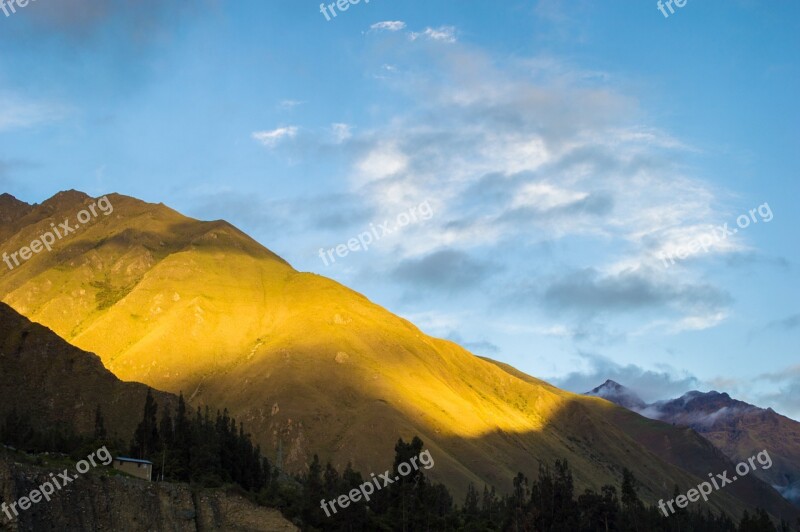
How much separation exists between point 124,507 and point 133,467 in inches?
381

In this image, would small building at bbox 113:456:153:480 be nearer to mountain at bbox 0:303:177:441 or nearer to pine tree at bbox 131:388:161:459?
pine tree at bbox 131:388:161:459

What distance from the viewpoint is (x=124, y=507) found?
69.1 metres

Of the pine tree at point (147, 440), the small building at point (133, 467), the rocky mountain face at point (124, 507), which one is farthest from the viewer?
the pine tree at point (147, 440)

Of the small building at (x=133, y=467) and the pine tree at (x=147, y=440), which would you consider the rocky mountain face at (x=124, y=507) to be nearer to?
the small building at (x=133, y=467)

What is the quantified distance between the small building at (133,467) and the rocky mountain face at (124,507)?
3.66 meters

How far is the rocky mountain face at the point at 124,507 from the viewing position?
201 ft

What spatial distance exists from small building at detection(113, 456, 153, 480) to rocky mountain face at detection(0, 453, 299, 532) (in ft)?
12.0

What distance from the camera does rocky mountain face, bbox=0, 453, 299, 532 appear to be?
201ft

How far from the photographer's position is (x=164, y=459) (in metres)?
90.8

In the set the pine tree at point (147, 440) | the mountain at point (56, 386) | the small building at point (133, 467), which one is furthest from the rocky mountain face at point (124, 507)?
the mountain at point (56, 386)

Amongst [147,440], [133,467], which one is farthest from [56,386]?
[133,467]

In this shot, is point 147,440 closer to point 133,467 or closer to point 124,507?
point 133,467

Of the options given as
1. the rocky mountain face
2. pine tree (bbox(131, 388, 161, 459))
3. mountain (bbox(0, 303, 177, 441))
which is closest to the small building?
the rocky mountain face

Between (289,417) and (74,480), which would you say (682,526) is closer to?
(289,417)
